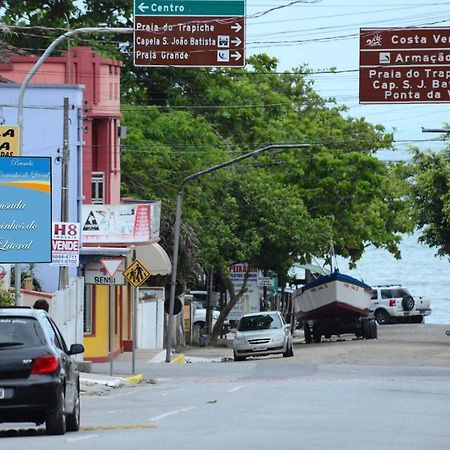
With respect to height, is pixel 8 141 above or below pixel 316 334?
above

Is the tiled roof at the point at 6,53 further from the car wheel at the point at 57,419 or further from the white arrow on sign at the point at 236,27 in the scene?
the car wheel at the point at 57,419

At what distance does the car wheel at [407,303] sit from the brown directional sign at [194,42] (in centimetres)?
4958

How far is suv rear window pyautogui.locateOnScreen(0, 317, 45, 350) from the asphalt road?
1.14 meters

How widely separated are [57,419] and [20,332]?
1.13 meters

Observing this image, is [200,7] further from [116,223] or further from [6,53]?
[6,53]

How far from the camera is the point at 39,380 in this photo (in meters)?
17.8

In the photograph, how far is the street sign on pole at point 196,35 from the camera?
27.6m

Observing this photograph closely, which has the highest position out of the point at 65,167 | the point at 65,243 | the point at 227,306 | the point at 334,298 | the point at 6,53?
the point at 6,53

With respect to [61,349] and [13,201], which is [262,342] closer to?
[13,201]

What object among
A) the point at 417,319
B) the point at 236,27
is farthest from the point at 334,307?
the point at 236,27

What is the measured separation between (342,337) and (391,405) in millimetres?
38841

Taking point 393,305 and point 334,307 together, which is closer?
point 334,307

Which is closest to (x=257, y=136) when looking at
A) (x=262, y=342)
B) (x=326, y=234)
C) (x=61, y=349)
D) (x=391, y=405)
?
(x=326, y=234)

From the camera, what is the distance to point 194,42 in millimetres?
27641
